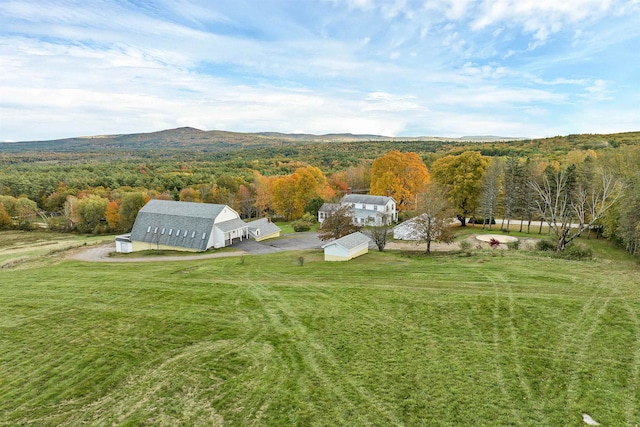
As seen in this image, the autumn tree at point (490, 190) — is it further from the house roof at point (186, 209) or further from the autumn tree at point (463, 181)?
the house roof at point (186, 209)

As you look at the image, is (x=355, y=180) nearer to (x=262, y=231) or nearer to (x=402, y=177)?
(x=402, y=177)

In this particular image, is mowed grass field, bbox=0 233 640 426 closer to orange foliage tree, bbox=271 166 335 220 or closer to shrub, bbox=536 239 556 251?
shrub, bbox=536 239 556 251

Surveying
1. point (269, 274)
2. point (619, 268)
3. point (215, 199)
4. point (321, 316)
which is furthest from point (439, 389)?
point (215, 199)

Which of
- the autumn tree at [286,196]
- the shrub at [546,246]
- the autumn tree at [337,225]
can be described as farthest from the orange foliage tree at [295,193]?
the shrub at [546,246]

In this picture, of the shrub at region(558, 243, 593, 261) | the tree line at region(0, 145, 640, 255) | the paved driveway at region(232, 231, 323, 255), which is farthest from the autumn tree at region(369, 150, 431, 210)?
the shrub at region(558, 243, 593, 261)

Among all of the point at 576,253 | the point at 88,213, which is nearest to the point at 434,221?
the point at 576,253
